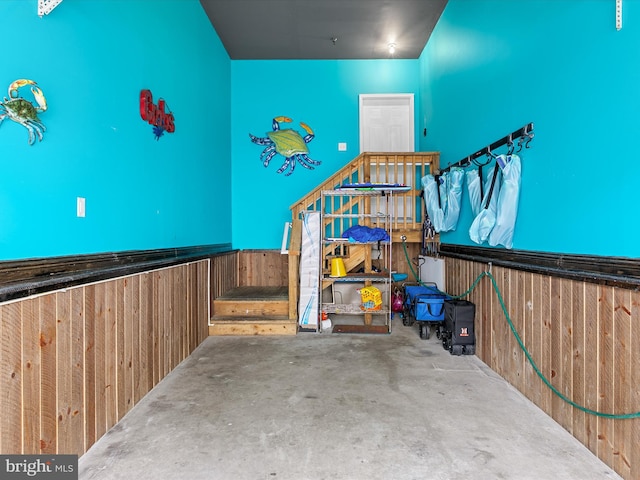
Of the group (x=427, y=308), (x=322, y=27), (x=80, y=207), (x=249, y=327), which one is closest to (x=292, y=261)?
(x=249, y=327)

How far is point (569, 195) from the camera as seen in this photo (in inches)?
89.0

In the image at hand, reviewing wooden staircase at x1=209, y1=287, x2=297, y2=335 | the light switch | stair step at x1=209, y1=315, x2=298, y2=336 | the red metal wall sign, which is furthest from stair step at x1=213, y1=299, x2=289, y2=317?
the light switch

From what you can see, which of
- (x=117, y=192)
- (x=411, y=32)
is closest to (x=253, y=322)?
(x=117, y=192)

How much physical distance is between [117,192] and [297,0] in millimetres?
3633

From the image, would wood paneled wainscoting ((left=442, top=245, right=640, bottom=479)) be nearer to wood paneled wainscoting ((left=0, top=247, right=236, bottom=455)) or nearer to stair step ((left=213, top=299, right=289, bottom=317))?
stair step ((left=213, top=299, right=289, bottom=317))

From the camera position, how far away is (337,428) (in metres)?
2.25

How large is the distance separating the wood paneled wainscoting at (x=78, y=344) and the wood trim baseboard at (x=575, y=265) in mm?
2926

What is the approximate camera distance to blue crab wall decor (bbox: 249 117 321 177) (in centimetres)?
609

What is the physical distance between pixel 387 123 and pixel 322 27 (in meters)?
1.90

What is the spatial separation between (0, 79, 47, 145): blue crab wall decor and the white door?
4923 mm

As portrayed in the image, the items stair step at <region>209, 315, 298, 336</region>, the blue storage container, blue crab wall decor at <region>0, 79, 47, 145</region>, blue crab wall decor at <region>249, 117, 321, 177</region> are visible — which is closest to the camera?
blue crab wall decor at <region>0, 79, 47, 145</region>

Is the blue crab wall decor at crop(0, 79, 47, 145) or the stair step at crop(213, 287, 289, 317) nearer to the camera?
the blue crab wall decor at crop(0, 79, 47, 145)

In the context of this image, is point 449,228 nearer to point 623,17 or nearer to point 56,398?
point 623,17

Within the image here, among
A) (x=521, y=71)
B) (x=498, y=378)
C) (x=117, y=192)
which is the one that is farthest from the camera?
(x=498, y=378)
